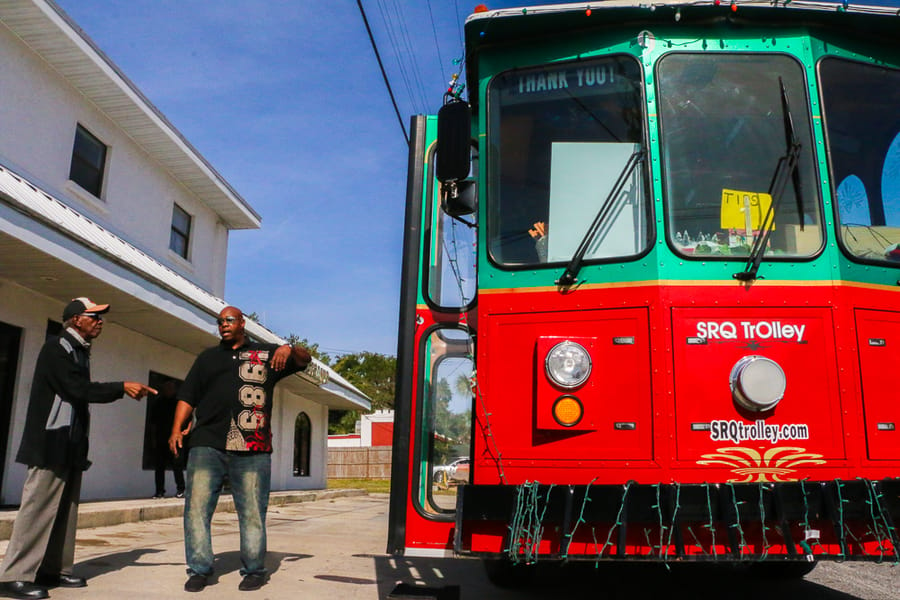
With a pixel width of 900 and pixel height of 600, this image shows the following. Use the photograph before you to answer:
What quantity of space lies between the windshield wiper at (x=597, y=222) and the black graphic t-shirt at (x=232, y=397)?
2044 millimetres

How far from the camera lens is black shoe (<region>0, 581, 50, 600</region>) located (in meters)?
4.36

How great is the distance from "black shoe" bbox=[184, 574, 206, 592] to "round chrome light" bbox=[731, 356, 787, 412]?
3301mm

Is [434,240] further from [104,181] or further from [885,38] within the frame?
[104,181]

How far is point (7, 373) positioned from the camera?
9.78m

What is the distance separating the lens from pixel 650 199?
4.08 metres

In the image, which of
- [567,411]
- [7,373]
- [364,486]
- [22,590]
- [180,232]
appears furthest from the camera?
[364,486]

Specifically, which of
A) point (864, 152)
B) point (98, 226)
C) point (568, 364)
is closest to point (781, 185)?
point (864, 152)

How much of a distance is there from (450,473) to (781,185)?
2328mm

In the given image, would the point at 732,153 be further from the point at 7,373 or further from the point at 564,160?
the point at 7,373

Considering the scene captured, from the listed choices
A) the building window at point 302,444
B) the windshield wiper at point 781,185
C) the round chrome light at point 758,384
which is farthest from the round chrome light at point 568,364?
the building window at point 302,444

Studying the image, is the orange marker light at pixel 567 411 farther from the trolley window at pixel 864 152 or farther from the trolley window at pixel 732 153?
the trolley window at pixel 864 152

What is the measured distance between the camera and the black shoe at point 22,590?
14.3ft

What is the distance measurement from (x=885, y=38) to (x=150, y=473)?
483 inches

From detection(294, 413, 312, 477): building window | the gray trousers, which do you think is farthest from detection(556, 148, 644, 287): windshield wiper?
detection(294, 413, 312, 477): building window
